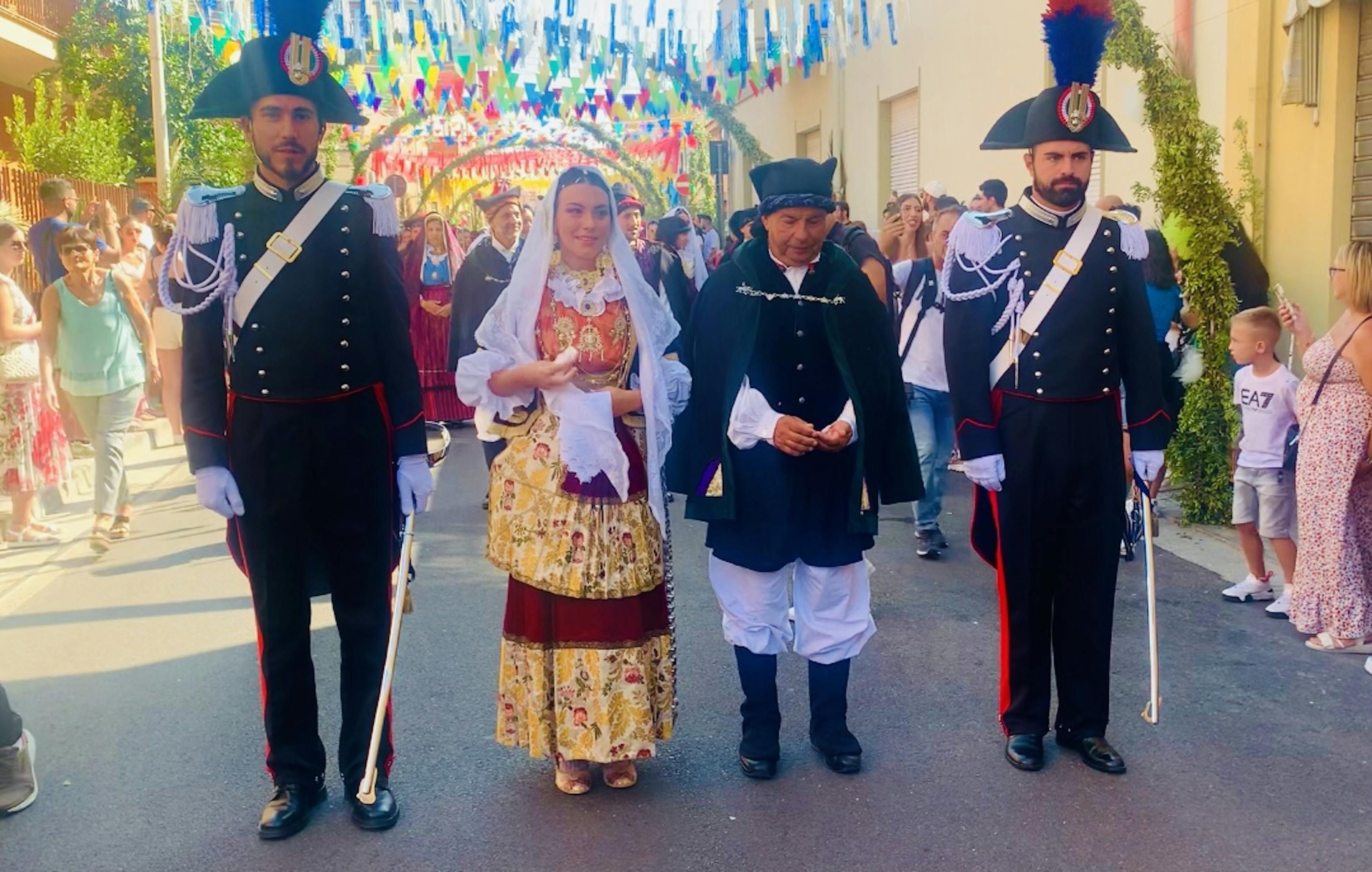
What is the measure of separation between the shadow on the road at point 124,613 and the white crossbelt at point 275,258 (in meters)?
2.99

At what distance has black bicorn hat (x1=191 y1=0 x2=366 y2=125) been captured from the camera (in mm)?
3699

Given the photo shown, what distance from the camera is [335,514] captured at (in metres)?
3.90

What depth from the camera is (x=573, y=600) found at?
4031mm

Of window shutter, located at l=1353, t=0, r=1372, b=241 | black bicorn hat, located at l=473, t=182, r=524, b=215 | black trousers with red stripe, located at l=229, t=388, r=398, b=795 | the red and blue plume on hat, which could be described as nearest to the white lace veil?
black trousers with red stripe, located at l=229, t=388, r=398, b=795

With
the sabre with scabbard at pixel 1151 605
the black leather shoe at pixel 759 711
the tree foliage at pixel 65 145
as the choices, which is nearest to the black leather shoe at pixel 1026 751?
the sabre with scabbard at pixel 1151 605

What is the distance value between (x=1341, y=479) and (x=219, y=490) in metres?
4.51

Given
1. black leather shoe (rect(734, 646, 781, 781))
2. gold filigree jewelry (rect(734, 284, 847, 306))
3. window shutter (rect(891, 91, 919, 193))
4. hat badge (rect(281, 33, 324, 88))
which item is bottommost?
black leather shoe (rect(734, 646, 781, 781))

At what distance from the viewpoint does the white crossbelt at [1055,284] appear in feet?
13.9

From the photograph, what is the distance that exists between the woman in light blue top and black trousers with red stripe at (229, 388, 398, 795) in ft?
14.9

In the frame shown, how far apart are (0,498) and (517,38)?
876cm

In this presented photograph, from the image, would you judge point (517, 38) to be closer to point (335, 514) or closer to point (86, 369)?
point (86, 369)

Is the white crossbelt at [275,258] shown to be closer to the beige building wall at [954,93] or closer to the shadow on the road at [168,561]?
the shadow on the road at [168,561]

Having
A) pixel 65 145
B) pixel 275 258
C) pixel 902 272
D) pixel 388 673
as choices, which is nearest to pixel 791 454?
pixel 388 673

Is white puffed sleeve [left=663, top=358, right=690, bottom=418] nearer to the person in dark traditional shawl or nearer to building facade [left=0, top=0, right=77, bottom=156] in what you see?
the person in dark traditional shawl
